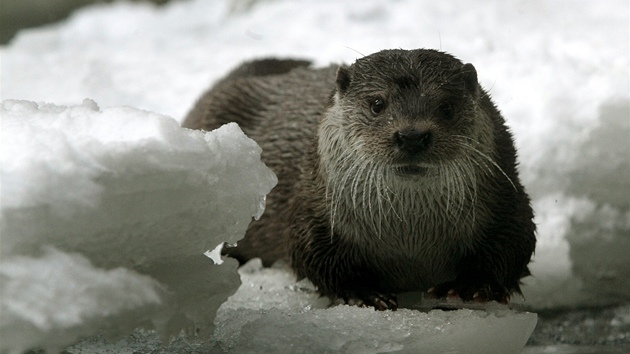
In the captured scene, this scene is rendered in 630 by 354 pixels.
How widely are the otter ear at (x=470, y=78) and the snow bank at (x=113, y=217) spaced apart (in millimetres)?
756

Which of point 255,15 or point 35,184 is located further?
point 255,15

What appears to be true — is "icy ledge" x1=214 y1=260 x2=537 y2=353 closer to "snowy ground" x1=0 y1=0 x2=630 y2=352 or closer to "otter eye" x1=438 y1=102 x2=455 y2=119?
"snowy ground" x1=0 y1=0 x2=630 y2=352

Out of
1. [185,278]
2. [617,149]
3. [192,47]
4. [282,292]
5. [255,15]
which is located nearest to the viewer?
[185,278]

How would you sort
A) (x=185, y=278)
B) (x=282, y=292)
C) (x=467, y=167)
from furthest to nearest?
1. (x=282, y=292)
2. (x=467, y=167)
3. (x=185, y=278)

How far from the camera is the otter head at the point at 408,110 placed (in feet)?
8.21

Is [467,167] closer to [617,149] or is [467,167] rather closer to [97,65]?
[617,149]

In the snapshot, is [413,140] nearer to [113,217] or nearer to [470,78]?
[470,78]

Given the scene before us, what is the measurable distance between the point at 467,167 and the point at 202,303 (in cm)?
88

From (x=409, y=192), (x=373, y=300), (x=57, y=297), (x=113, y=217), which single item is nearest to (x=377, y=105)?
(x=409, y=192)

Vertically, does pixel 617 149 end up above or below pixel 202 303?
above

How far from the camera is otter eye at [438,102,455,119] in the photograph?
2.63 m

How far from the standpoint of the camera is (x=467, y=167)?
2.68 m

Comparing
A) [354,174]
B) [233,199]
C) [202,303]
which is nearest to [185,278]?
[202,303]

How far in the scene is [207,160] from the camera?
210cm
